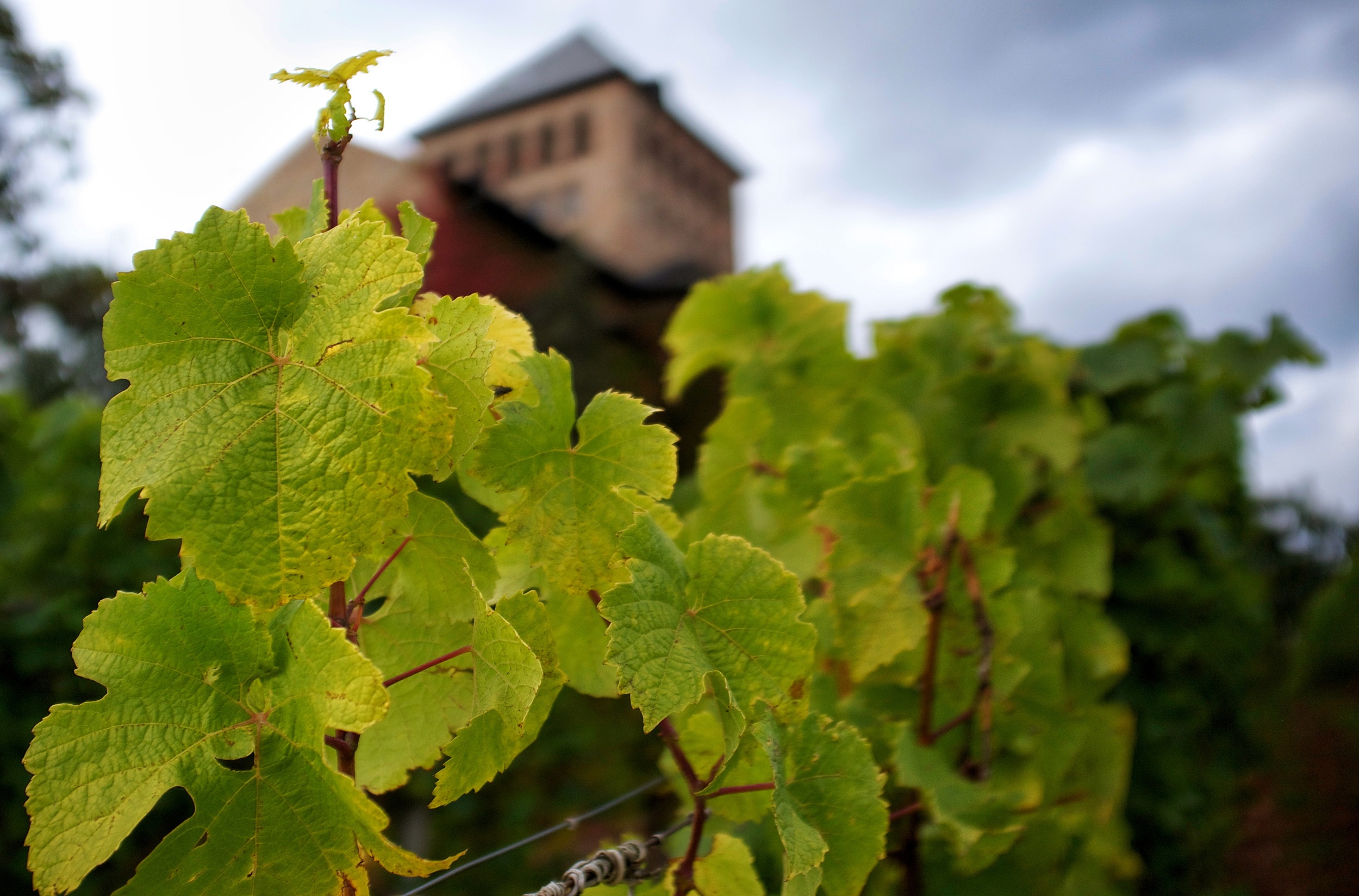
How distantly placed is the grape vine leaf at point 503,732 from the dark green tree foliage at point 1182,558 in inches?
104

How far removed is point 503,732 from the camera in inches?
26.0

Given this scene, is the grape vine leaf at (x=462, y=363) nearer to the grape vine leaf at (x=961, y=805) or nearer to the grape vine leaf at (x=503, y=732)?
the grape vine leaf at (x=503, y=732)

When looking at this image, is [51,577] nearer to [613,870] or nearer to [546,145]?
[613,870]

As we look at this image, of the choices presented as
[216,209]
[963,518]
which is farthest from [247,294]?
[963,518]

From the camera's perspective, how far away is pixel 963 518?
1.31 metres

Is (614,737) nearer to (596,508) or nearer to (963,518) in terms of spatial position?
(963,518)

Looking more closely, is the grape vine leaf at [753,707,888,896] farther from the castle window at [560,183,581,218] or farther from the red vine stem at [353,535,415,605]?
the castle window at [560,183,581,218]

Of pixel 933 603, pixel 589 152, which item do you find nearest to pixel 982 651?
pixel 933 603

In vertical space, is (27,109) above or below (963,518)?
above

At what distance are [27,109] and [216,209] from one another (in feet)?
44.6

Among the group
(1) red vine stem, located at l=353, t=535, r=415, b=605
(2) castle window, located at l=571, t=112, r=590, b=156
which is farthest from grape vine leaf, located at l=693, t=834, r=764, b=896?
(2) castle window, located at l=571, t=112, r=590, b=156

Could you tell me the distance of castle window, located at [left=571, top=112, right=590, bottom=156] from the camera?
108 feet

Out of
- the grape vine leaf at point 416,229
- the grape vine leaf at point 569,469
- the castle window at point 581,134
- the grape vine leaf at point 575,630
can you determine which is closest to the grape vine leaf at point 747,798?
the grape vine leaf at point 575,630

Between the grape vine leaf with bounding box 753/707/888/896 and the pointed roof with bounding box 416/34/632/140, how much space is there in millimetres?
35190
